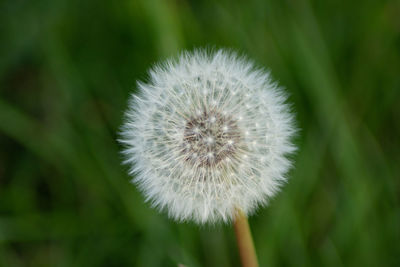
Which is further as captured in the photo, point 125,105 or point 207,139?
point 125,105

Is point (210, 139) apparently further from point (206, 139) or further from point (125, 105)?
point (125, 105)

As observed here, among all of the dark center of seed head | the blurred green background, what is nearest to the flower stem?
the dark center of seed head

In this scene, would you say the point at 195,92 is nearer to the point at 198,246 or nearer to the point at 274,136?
the point at 274,136

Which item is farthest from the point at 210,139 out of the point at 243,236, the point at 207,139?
the point at 243,236

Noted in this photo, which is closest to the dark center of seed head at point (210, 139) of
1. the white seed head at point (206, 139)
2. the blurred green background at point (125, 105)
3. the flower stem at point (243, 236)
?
the white seed head at point (206, 139)

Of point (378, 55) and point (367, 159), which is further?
point (378, 55)

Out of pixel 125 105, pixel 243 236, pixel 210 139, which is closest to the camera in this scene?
pixel 243 236

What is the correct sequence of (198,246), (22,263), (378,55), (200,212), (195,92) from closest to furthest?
(200,212)
(195,92)
(198,246)
(22,263)
(378,55)

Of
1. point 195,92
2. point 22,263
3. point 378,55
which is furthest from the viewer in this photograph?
point 378,55

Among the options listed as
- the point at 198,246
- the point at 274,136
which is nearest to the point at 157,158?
the point at 274,136
